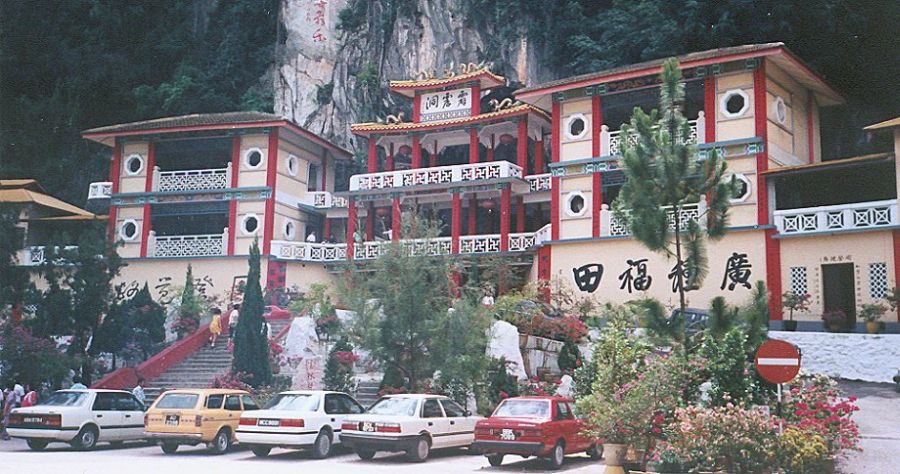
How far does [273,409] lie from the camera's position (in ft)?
58.5

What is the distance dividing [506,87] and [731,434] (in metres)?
29.1

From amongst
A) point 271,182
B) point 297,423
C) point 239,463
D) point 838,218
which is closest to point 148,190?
point 271,182

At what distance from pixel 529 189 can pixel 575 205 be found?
400 cm

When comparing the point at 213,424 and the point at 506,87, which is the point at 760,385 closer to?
the point at 213,424

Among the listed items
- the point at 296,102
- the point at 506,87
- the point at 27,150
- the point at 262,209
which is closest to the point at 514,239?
the point at 506,87

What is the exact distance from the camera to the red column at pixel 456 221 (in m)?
35.7

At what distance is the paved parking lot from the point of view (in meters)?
15.2

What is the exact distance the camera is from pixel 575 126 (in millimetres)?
32719

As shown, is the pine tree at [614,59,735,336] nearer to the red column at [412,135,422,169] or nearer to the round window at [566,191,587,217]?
the round window at [566,191,587,217]

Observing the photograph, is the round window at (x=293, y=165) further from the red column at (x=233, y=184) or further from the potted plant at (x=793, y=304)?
the potted plant at (x=793, y=304)

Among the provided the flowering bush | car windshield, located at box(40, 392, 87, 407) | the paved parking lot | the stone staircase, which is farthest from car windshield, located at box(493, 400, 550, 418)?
the stone staircase

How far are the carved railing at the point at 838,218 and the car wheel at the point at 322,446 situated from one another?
16.9m

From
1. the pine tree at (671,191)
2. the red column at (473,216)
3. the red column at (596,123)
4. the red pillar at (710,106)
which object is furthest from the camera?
Answer: the red column at (473,216)

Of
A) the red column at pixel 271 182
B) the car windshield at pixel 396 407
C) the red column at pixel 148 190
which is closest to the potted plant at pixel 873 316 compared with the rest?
the car windshield at pixel 396 407
